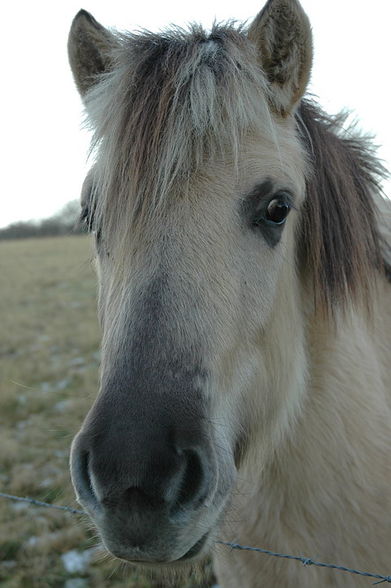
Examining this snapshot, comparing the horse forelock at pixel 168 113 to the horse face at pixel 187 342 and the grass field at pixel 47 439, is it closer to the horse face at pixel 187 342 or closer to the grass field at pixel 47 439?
the horse face at pixel 187 342

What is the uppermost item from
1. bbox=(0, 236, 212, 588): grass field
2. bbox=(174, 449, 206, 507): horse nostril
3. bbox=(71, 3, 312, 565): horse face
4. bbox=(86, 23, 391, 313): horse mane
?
bbox=(86, 23, 391, 313): horse mane

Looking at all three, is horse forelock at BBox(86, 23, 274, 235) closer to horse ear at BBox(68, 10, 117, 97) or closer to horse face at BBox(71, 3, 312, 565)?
horse face at BBox(71, 3, 312, 565)

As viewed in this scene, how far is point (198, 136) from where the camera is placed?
1.75m

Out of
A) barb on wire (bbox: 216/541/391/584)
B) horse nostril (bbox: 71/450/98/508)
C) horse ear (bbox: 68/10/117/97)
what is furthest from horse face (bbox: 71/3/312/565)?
horse ear (bbox: 68/10/117/97)

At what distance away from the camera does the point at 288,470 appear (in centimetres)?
211

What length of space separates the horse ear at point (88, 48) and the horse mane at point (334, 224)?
85cm

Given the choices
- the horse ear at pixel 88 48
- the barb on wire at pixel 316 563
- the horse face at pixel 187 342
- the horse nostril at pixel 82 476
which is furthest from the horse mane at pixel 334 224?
the horse nostril at pixel 82 476

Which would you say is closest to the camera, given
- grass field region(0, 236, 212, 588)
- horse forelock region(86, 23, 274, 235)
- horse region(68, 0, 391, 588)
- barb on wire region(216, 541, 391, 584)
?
horse region(68, 0, 391, 588)

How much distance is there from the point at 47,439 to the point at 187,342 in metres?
4.67

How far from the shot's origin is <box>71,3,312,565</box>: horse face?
1.33 meters

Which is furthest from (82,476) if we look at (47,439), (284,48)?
(47,439)

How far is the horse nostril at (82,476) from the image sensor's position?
1425 mm

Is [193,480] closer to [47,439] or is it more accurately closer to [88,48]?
[88,48]

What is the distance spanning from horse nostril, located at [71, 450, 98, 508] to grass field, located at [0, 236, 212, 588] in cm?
57
